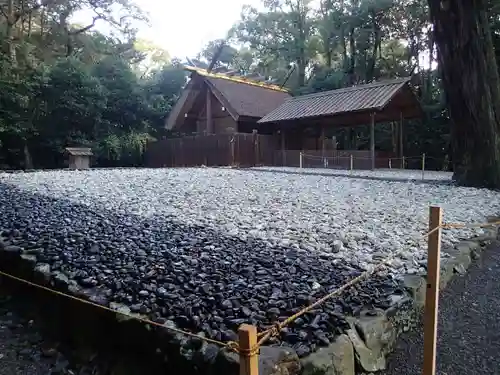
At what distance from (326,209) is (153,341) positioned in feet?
10.7

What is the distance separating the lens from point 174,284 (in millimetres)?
2256

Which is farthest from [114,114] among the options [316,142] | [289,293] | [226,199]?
[289,293]

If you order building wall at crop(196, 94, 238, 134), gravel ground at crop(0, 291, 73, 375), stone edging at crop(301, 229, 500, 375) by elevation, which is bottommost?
gravel ground at crop(0, 291, 73, 375)

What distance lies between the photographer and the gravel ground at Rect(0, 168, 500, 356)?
1978 mm

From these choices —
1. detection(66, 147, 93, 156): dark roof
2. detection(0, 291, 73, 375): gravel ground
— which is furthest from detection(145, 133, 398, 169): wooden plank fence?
detection(0, 291, 73, 375): gravel ground

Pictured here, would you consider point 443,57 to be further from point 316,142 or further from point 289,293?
point 316,142

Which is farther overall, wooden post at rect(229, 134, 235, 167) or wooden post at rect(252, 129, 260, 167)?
wooden post at rect(252, 129, 260, 167)

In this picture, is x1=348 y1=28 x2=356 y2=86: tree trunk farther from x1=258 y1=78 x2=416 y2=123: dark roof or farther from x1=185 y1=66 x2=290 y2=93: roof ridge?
x1=258 y1=78 x2=416 y2=123: dark roof

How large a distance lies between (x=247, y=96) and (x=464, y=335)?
47.4 ft

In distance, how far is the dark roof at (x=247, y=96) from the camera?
569 inches

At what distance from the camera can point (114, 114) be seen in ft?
52.1

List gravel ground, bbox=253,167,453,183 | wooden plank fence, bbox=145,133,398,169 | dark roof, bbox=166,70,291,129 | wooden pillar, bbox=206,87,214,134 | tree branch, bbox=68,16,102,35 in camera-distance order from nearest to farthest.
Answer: gravel ground, bbox=253,167,453,183
wooden plank fence, bbox=145,133,398,169
dark roof, bbox=166,70,291,129
wooden pillar, bbox=206,87,214,134
tree branch, bbox=68,16,102,35

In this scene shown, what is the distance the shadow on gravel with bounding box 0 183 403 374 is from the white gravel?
354 mm

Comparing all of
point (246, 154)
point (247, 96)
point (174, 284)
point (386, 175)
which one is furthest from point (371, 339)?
point (247, 96)
